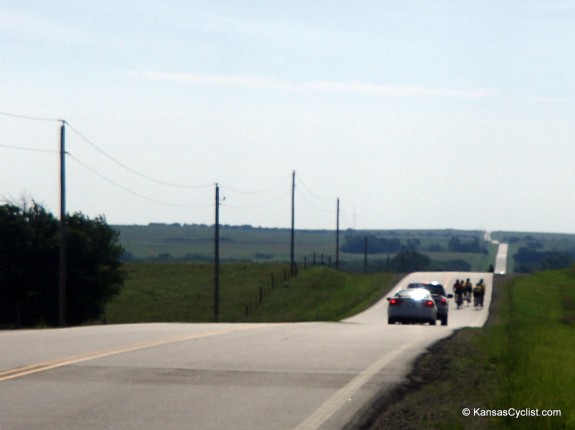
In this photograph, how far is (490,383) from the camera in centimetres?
1351

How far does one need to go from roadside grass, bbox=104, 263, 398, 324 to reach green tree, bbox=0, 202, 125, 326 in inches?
95.7

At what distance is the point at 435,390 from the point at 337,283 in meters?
62.1

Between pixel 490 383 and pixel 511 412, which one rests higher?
pixel 511 412

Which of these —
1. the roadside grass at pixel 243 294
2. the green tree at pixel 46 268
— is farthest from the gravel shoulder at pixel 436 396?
the green tree at pixel 46 268

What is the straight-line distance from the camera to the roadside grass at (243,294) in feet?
193

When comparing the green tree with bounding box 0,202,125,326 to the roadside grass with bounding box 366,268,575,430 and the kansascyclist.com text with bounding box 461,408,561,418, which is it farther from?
the kansascyclist.com text with bounding box 461,408,561,418

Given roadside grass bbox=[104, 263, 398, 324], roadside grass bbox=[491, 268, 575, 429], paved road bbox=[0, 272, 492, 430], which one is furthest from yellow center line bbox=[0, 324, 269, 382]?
roadside grass bbox=[104, 263, 398, 324]

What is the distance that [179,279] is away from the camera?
81.8m

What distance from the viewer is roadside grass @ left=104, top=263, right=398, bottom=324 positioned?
2314 inches

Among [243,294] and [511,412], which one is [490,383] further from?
[243,294]

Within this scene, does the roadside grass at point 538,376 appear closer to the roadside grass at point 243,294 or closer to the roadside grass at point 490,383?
the roadside grass at point 490,383

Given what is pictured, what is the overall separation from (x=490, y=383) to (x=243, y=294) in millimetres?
57774

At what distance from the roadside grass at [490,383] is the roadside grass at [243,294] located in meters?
30.9

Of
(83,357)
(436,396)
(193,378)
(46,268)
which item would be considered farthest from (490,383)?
(46,268)
